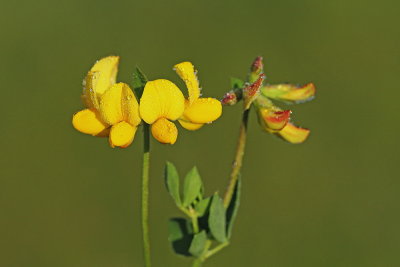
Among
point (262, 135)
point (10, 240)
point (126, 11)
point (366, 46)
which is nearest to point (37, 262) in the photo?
point (10, 240)

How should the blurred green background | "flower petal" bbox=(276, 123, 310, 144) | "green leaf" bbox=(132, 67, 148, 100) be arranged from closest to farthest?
1. "green leaf" bbox=(132, 67, 148, 100)
2. "flower petal" bbox=(276, 123, 310, 144)
3. the blurred green background

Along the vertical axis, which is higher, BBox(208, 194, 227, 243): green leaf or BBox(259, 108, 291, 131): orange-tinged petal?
BBox(259, 108, 291, 131): orange-tinged petal

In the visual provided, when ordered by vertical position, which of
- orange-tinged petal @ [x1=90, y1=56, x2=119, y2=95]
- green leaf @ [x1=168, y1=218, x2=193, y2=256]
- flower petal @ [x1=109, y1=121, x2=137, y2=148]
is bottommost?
green leaf @ [x1=168, y1=218, x2=193, y2=256]

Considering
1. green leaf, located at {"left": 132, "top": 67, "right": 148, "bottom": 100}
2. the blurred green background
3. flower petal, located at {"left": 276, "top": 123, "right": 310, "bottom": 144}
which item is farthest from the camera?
the blurred green background

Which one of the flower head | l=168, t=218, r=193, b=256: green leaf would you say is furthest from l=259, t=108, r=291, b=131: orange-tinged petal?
l=168, t=218, r=193, b=256: green leaf

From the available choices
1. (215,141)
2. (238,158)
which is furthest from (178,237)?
(215,141)

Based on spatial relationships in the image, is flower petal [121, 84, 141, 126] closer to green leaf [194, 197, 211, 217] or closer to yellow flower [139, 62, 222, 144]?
yellow flower [139, 62, 222, 144]

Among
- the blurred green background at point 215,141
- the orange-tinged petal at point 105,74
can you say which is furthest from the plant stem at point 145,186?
the blurred green background at point 215,141

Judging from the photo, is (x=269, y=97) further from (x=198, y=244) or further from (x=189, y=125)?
(x=198, y=244)

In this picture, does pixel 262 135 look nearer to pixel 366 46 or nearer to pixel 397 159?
pixel 397 159
